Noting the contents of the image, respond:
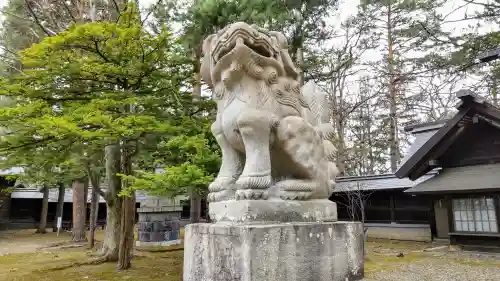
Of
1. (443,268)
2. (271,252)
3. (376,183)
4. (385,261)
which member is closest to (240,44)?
(271,252)

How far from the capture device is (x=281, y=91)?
2639 millimetres

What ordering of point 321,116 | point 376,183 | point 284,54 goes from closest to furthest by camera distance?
point 284,54, point 321,116, point 376,183

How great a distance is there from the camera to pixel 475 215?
1060cm

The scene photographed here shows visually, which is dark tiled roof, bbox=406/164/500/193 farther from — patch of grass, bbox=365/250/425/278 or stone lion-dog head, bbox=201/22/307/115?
stone lion-dog head, bbox=201/22/307/115

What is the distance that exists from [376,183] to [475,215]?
423 centimetres

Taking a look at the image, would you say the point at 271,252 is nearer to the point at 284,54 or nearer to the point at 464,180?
the point at 284,54

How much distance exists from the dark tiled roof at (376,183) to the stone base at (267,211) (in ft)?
38.2

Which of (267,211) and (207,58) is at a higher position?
(207,58)

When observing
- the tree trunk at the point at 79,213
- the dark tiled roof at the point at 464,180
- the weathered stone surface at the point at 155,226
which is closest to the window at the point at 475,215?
the dark tiled roof at the point at 464,180

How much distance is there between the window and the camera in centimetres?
1024

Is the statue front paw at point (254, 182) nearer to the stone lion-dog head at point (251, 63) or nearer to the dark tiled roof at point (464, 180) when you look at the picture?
the stone lion-dog head at point (251, 63)

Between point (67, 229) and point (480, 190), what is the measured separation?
20.3 meters

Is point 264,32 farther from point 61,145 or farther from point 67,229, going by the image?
point 67,229

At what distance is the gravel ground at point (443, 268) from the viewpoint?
6887mm
